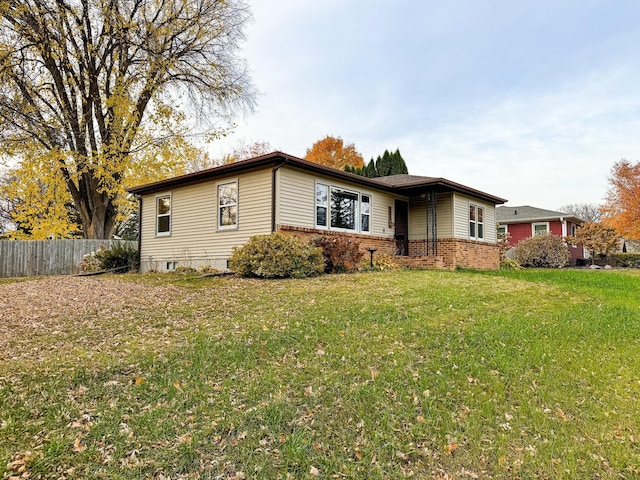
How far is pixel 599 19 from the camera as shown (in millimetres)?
11453

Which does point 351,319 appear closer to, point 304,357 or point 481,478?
point 304,357

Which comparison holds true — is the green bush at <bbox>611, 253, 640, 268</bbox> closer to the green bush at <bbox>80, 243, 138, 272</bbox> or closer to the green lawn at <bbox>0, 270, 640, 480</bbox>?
the green lawn at <bbox>0, 270, 640, 480</bbox>

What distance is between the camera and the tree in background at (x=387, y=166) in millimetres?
22653

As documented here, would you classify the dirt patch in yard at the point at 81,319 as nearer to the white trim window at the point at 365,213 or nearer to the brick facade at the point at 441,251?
→ the brick facade at the point at 441,251

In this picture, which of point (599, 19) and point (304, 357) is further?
point (599, 19)

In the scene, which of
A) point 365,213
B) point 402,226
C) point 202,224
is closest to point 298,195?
point 365,213

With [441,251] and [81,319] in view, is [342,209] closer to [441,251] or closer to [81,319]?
[441,251]

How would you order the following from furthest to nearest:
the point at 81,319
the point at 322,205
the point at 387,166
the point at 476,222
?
the point at 387,166
the point at 476,222
the point at 322,205
the point at 81,319

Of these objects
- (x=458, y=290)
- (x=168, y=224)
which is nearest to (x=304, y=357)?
(x=458, y=290)

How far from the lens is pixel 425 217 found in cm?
1562

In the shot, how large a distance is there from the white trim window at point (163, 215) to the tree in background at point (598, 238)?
794 inches

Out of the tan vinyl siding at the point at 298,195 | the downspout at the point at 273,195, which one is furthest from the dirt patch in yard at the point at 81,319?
the tan vinyl siding at the point at 298,195

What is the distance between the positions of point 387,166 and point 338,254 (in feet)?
41.6

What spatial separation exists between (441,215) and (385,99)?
537cm
